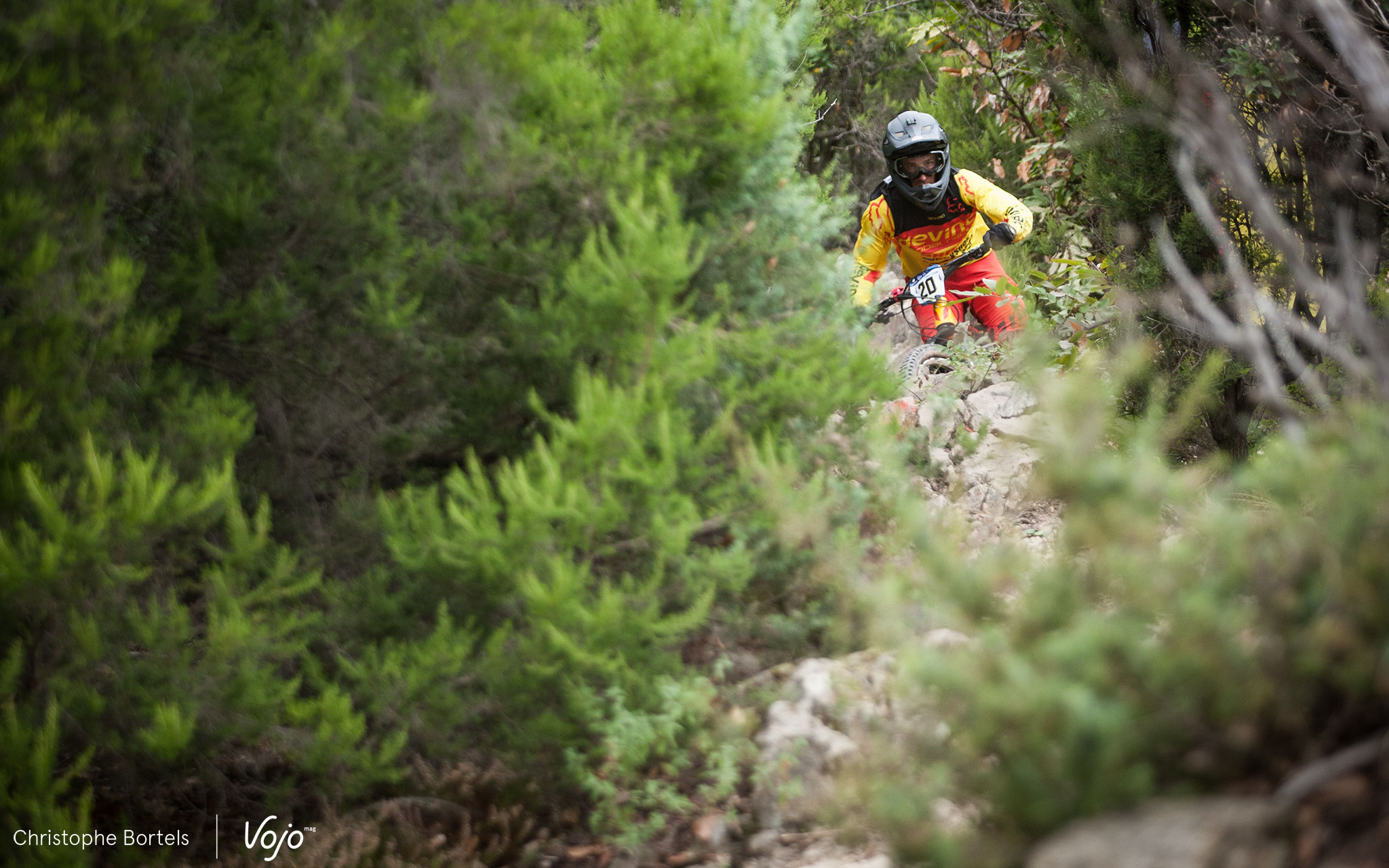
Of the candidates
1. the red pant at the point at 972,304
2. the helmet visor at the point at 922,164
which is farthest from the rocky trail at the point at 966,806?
the helmet visor at the point at 922,164

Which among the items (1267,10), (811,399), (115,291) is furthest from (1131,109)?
(115,291)

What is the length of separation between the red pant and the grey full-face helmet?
0.64 meters

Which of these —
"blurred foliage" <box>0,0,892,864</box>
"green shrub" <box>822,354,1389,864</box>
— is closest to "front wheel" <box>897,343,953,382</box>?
"blurred foliage" <box>0,0,892,864</box>

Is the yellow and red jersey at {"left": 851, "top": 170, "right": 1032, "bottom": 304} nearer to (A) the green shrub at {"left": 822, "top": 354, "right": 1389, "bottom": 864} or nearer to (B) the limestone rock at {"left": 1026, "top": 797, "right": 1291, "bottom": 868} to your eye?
(A) the green shrub at {"left": 822, "top": 354, "right": 1389, "bottom": 864}

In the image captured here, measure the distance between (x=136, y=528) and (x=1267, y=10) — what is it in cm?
455

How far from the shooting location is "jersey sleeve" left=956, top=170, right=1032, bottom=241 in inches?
244

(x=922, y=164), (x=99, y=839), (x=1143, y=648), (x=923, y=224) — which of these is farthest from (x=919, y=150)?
(x=99, y=839)

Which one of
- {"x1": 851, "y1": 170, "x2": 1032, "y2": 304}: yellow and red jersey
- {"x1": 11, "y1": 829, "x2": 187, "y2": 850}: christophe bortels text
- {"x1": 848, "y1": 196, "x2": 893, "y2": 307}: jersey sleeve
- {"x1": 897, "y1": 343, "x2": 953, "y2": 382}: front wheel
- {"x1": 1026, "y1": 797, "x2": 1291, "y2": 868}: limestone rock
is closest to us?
{"x1": 1026, "y1": 797, "x2": 1291, "y2": 868}: limestone rock

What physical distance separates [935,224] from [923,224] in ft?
0.29

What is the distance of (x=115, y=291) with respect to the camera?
250 centimetres

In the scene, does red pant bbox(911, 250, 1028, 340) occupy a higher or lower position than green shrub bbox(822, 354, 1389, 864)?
higher

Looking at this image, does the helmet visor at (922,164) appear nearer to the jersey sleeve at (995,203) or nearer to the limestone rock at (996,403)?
the jersey sleeve at (995,203)

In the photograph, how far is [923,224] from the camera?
6.68m

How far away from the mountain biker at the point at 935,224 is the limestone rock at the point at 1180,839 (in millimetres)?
4761
